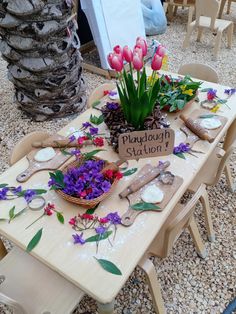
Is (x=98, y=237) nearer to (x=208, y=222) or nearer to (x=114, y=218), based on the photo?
(x=114, y=218)

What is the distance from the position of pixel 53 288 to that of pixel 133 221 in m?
0.45

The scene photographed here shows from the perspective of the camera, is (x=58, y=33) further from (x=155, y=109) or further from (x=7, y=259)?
(x=7, y=259)

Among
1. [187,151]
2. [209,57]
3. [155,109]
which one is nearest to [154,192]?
[187,151]

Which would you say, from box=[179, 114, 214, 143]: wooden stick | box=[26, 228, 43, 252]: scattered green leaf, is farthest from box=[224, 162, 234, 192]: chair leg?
box=[26, 228, 43, 252]: scattered green leaf

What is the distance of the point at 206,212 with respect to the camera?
5.66ft

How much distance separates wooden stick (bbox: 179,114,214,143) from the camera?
1.45m

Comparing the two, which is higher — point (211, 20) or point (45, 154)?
point (45, 154)

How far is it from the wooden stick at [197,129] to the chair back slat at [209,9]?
8.59 ft

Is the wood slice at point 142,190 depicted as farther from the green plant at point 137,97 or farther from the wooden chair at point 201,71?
the wooden chair at point 201,71

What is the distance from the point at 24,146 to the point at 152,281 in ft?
2.92

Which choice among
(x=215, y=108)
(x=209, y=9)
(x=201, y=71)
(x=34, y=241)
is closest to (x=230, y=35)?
(x=209, y=9)

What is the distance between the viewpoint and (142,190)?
1.23 m

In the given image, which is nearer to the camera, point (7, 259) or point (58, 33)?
point (7, 259)

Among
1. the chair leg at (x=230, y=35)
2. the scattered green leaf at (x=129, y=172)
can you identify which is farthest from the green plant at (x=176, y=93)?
the chair leg at (x=230, y=35)
